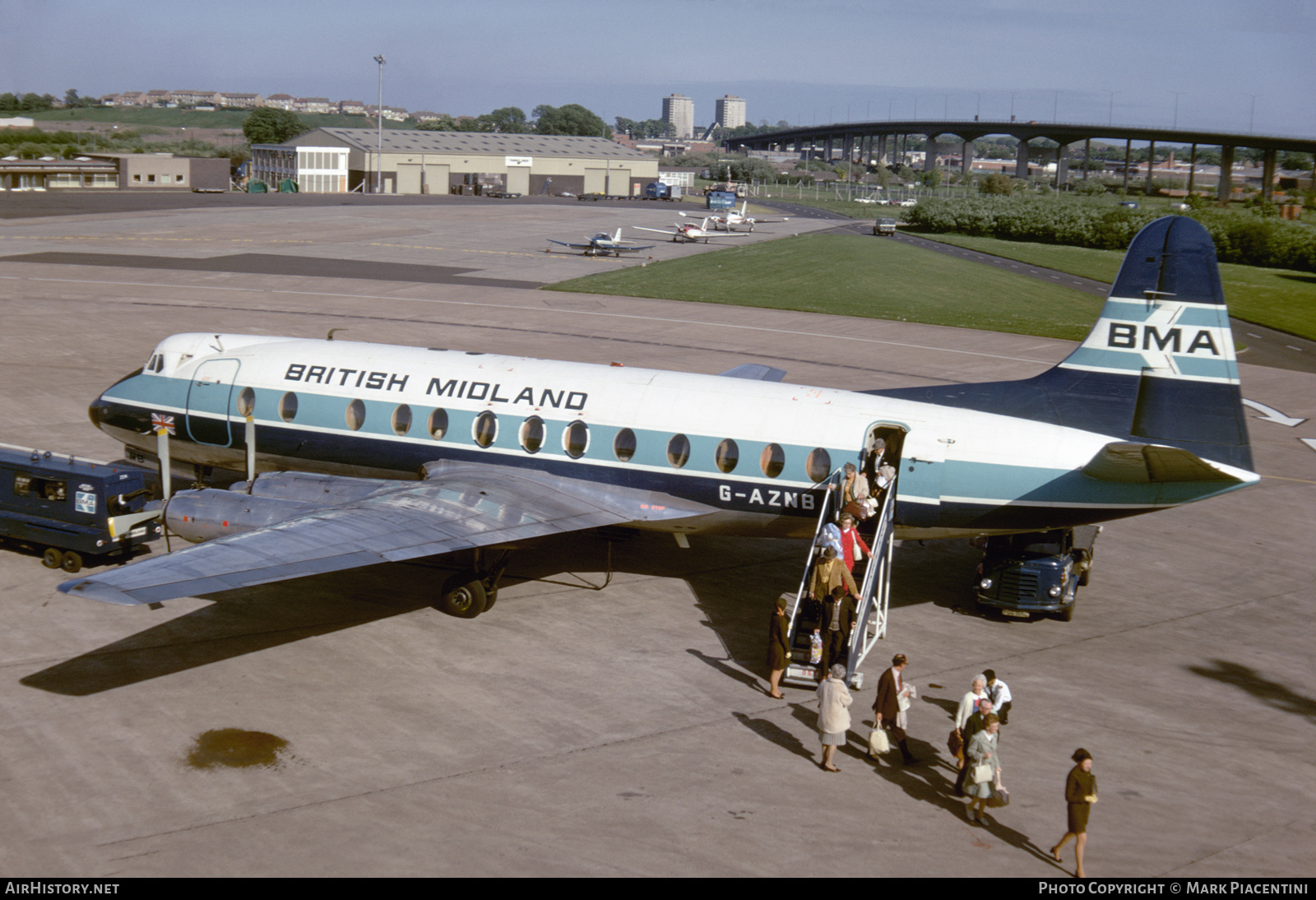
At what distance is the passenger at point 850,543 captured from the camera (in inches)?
770

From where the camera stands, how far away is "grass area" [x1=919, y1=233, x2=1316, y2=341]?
218ft

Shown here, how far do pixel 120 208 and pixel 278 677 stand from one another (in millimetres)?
92846

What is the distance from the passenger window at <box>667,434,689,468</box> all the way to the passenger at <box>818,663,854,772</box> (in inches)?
270

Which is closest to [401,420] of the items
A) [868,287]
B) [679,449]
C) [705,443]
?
[679,449]

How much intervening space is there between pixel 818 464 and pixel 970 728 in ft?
23.6

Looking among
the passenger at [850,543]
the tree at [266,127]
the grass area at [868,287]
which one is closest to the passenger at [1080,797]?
the passenger at [850,543]

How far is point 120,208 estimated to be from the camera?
96312 mm

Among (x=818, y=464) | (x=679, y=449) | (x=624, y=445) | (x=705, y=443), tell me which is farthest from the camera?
(x=624, y=445)

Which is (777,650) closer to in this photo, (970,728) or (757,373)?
(970,728)

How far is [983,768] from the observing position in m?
14.0

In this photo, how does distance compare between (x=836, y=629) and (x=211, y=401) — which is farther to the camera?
(x=211, y=401)

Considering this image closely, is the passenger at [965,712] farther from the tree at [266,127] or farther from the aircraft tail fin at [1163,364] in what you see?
the tree at [266,127]

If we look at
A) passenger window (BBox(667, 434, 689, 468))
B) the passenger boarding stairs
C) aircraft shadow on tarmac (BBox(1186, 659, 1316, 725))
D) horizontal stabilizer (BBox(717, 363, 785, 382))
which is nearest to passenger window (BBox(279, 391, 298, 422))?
passenger window (BBox(667, 434, 689, 468))

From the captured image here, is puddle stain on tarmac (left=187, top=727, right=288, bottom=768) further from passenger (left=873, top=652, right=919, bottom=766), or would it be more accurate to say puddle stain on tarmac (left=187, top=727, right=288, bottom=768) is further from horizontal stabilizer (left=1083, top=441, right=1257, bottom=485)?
horizontal stabilizer (left=1083, top=441, right=1257, bottom=485)
